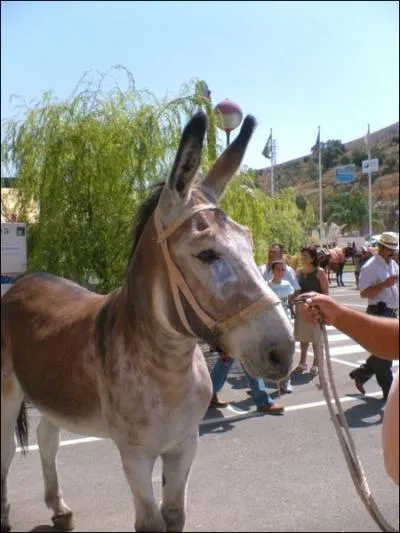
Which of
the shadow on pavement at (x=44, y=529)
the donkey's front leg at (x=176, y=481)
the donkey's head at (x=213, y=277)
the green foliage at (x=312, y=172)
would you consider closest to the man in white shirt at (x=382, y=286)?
Answer: the shadow on pavement at (x=44, y=529)

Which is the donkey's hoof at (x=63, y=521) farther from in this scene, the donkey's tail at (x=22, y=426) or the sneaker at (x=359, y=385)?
the sneaker at (x=359, y=385)

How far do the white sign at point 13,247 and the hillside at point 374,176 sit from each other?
68879 mm

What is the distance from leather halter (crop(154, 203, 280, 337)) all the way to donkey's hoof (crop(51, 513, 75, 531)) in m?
1.81

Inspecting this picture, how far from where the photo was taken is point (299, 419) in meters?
5.56

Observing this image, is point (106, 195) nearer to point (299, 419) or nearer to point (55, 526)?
point (299, 419)

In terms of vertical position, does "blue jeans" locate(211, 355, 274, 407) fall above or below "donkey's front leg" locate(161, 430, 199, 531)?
below

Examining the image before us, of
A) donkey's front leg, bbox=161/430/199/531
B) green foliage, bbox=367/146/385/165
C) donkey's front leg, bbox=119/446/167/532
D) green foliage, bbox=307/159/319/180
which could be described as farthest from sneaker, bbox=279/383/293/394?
green foliage, bbox=307/159/319/180

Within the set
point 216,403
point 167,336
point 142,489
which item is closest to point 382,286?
point 216,403

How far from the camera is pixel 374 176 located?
9844 cm

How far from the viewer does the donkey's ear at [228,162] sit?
89.6 inches

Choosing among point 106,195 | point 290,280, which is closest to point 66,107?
point 106,195

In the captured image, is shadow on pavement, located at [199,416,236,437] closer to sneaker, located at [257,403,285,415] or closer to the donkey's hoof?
sneaker, located at [257,403,285,415]

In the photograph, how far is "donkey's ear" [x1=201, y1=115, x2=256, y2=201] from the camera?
2.28 metres

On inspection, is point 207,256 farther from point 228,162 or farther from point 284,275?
point 284,275
